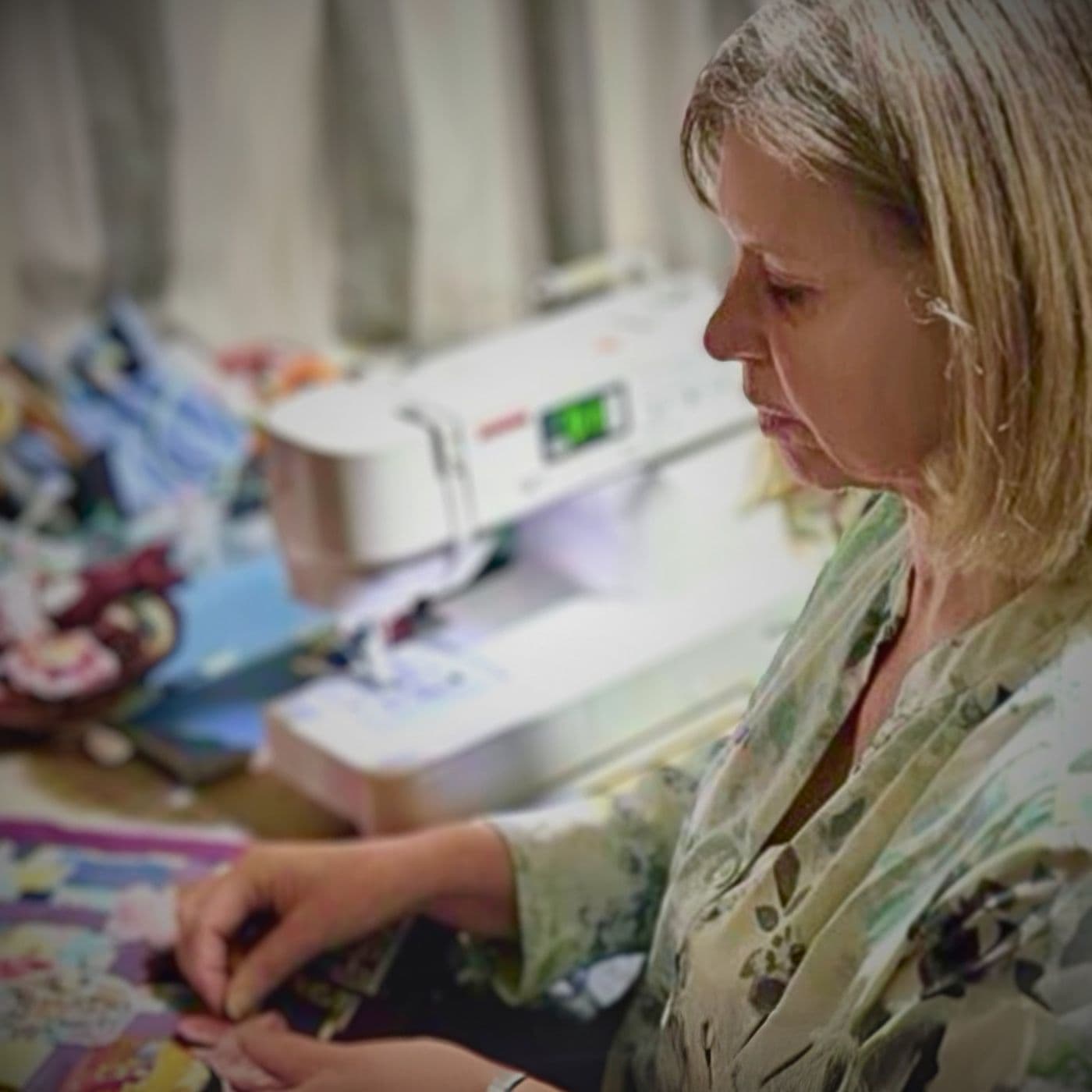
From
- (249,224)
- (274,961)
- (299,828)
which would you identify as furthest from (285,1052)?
(249,224)

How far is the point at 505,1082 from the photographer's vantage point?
2.76ft

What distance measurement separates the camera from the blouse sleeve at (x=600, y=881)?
100cm

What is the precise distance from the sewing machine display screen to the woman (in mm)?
431

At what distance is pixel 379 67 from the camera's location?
192 centimetres

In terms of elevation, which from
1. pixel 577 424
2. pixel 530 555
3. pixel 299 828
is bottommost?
pixel 299 828

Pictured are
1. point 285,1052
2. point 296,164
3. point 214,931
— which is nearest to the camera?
point 285,1052

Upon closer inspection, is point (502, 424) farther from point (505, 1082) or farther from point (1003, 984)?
point (1003, 984)

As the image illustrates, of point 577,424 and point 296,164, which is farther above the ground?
point 296,164

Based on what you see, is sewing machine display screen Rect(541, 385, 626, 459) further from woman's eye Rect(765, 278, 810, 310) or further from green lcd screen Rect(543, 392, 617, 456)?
woman's eye Rect(765, 278, 810, 310)

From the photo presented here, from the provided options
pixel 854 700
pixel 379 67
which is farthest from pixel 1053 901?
pixel 379 67

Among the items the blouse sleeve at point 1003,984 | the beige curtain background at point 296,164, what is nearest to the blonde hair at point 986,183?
the blouse sleeve at point 1003,984

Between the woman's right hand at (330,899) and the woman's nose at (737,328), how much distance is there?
36cm

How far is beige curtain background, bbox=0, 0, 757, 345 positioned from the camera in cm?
187

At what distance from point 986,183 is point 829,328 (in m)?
0.09
